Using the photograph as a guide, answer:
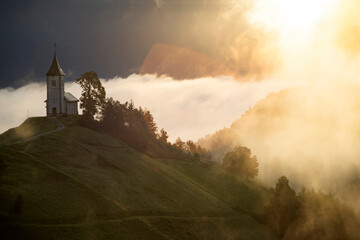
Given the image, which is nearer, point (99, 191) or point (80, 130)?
point (99, 191)

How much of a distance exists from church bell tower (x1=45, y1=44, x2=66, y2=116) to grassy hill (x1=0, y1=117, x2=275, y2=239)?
40.8 feet

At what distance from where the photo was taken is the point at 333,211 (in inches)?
3738

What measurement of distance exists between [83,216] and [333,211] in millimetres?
65827

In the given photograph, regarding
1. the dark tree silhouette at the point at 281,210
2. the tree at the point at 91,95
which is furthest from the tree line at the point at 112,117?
the dark tree silhouette at the point at 281,210

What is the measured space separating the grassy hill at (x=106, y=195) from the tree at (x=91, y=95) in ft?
27.4

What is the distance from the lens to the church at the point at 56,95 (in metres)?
120

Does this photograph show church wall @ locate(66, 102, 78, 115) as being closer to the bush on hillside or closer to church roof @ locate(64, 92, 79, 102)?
church roof @ locate(64, 92, 79, 102)

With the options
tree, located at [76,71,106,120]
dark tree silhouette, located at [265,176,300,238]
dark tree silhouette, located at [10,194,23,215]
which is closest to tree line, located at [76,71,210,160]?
tree, located at [76,71,106,120]

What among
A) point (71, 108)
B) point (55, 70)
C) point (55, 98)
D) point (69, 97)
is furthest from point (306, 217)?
point (55, 70)

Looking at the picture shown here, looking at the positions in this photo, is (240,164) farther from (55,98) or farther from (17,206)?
(17,206)

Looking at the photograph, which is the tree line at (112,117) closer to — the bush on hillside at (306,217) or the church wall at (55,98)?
the church wall at (55,98)

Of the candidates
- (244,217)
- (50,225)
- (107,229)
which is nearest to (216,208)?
(244,217)

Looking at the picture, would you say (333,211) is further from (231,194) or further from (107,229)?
(107,229)

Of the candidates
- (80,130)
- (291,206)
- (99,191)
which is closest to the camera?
(99,191)
